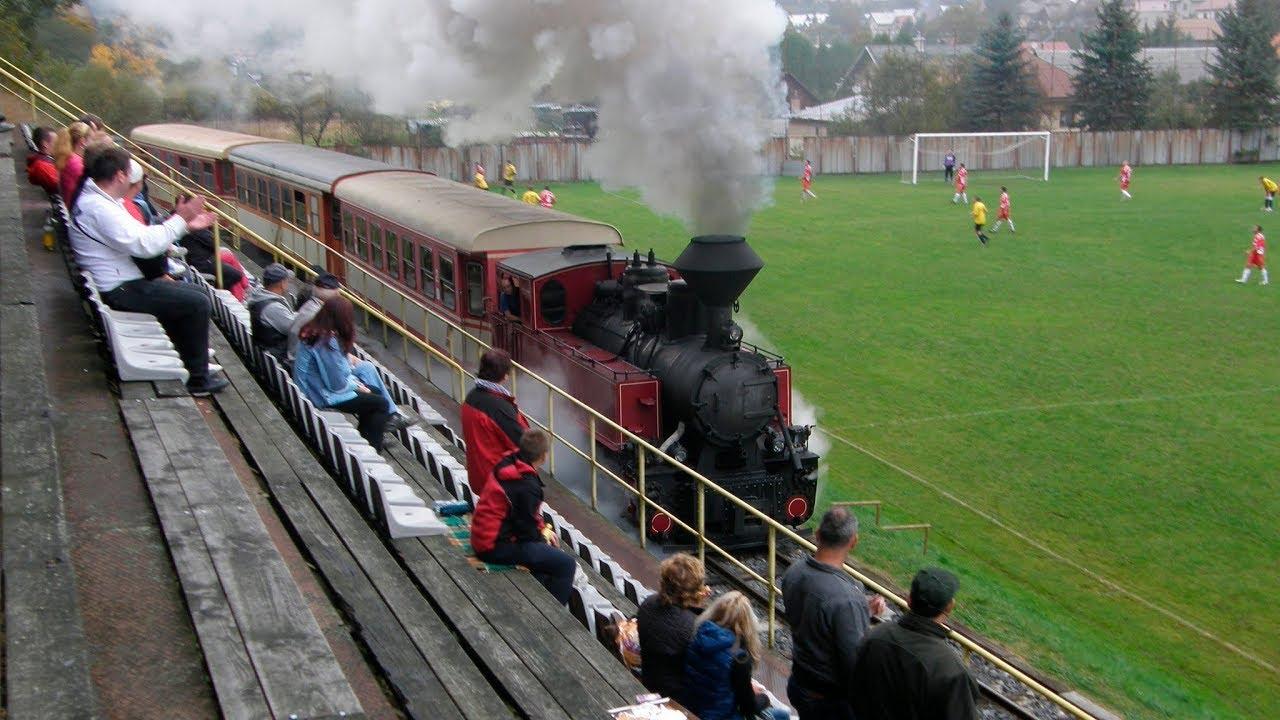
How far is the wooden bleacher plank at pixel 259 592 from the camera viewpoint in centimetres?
448

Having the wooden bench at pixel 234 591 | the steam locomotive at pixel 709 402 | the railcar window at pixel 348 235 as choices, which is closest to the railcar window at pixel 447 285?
the steam locomotive at pixel 709 402

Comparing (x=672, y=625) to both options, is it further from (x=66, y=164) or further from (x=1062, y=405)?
(x=1062, y=405)

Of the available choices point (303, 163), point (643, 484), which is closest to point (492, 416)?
point (643, 484)

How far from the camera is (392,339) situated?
62.1ft

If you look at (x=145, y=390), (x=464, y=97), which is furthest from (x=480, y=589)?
(x=464, y=97)

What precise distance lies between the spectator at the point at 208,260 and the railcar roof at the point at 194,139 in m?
15.3

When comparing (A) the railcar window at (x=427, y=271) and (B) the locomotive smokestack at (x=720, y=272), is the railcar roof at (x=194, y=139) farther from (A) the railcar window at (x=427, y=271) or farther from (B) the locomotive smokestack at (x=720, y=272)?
(B) the locomotive smokestack at (x=720, y=272)

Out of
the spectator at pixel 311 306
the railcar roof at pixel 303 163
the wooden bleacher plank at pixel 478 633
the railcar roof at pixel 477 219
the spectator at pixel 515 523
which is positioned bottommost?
the wooden bleacher plank at pixel 478 633

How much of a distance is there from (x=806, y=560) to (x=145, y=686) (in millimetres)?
2804

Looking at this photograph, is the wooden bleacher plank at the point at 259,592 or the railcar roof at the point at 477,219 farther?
the railcar roof at the point at 477,219

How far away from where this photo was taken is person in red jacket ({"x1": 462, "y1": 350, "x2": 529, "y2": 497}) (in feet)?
23.2

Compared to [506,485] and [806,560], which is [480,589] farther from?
[806,560]

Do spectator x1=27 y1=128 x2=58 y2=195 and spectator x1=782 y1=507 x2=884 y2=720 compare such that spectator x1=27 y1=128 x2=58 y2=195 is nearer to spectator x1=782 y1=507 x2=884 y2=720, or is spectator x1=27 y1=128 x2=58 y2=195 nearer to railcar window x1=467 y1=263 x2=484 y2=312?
railcar window x1=467 y1=263 x2=484 y2=312

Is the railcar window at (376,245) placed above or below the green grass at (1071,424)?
above
